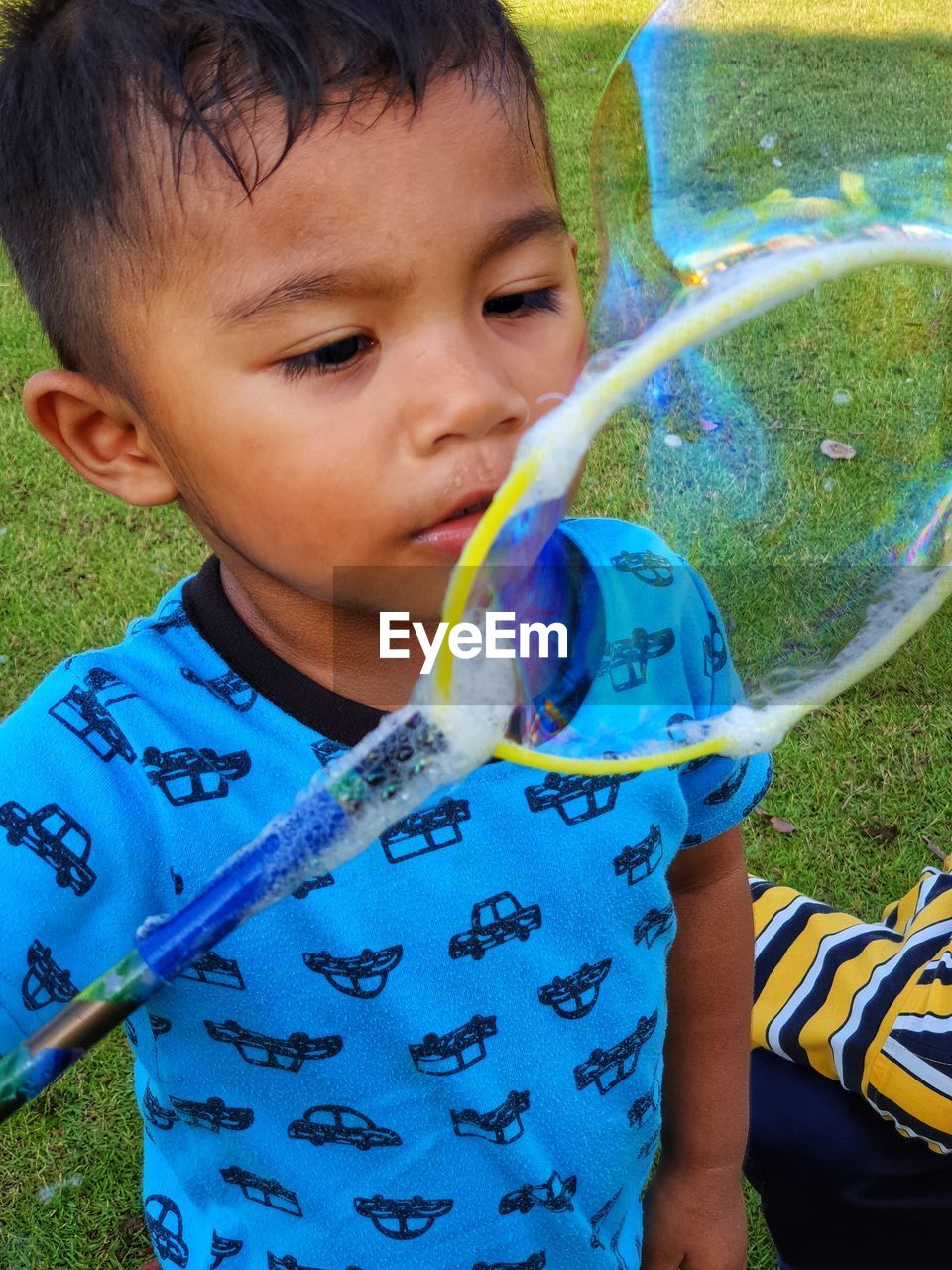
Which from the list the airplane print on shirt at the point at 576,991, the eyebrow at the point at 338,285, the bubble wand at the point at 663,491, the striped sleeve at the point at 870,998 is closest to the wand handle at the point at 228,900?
the bubble wand at the point at 663,491

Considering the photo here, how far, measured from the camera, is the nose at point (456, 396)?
0.87 meters

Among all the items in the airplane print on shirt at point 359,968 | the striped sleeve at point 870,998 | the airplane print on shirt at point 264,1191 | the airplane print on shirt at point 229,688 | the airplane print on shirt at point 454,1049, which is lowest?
the striped sleeve at point 870,998

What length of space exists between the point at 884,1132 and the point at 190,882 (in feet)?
4.47

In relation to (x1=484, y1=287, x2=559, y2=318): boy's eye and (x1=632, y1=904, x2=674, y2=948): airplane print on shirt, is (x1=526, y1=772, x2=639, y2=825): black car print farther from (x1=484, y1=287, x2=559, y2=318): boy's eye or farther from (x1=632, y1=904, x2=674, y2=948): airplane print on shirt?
(x1=484, y1=287, x2=559, y2=318): boy's eye

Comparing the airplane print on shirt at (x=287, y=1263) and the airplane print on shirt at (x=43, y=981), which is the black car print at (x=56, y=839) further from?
the airplane print on shirt at (x=287, y=1263)

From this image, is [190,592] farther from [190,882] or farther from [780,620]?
[780,620]

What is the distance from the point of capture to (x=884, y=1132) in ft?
6.31

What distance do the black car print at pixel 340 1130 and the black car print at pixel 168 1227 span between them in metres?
0.24

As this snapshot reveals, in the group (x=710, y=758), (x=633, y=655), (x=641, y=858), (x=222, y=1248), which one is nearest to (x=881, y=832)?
(x=710, y=758)

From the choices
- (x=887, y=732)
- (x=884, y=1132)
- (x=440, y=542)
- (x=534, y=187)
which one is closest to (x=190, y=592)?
(x=440, y=542)

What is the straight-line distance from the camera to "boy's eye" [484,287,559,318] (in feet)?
3.20

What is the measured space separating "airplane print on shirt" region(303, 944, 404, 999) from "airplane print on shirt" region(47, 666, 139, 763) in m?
0.27

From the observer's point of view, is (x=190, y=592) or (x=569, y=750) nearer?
(x=569, y=750)

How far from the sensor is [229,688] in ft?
3.87
